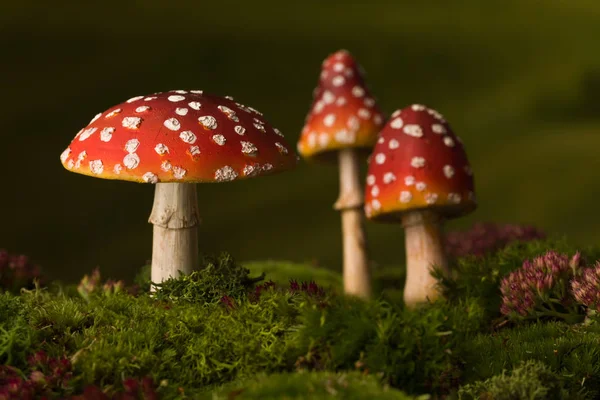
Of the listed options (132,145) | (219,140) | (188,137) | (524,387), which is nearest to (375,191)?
(219,140)

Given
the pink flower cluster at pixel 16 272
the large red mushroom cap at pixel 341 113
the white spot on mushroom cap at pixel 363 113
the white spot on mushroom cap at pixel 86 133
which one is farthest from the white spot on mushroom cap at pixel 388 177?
the pink flower cluster at pixel 16 272

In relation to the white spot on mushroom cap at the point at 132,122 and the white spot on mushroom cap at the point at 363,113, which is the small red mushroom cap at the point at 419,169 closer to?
the white spot on mushroom cap at the point at 363,113

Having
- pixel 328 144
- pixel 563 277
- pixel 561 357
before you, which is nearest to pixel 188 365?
pixel 561 357

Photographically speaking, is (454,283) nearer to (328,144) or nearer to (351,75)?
(328,144)

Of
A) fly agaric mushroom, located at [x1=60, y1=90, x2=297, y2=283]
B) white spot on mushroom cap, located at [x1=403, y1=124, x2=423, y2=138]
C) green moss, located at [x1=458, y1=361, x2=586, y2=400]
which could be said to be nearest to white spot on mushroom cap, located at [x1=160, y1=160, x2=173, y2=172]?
fly agaric mushroom, located at [x1=60, y1=90, x2=297, y2=283]

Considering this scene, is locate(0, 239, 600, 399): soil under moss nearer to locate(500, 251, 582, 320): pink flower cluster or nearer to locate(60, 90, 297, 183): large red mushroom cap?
locate(500, 251, 582, 320): pink flower cluster
